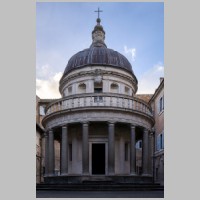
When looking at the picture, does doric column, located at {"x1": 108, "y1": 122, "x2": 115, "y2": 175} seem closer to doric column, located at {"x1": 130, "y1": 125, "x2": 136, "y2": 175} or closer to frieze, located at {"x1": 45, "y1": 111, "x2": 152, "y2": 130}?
frieze, located at {"x1": 45, "y1": 111, "x2": 152, "y2": 130}

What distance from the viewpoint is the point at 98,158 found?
82.2 ft

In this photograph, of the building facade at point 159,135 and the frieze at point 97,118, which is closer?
the frieze at point 97,118

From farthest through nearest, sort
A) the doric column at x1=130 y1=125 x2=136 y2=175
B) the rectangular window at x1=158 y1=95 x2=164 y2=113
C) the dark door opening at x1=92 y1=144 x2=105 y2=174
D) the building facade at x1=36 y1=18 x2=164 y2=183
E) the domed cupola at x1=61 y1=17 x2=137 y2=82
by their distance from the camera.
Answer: the rectangular window at x1=158 y1=95 x2=164 y2=113
the domed cupola at x1=61 y1=17 x2=137 y2=82
the dark door opening at x1=92 y1=144 x2=105 y2=174
the doric column at x1=130 y1=125 x2=136 y2=175
the building facade at x1=36 y1=18 x2=164 y2=183

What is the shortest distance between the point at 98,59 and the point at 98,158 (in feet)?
27.3

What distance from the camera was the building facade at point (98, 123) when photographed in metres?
22.9

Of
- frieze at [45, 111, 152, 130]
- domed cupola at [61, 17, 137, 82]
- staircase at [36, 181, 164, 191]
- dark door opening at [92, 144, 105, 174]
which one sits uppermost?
domed cupola at [61, 17, 137, 82]

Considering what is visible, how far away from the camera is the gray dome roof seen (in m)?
27.7

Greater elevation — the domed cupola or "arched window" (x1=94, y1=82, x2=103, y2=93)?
the domed cupola

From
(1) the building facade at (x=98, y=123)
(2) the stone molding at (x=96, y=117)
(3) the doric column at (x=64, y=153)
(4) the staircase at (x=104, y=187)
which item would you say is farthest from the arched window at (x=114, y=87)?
(4) the staircase at (x=104, y=187)

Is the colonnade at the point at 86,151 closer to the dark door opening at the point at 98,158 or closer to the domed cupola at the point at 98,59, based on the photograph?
the dark door opening at the point at 98,158

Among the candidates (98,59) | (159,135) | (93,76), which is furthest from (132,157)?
(159,135)

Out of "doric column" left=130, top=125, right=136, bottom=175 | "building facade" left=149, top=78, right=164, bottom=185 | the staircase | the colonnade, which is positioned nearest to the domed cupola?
"building facade" left=149, top=78, right=164, bottom=185

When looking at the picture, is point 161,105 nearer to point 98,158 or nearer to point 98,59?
point 98,59

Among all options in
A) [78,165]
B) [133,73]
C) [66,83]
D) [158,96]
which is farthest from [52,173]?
Answer: [158,96]
